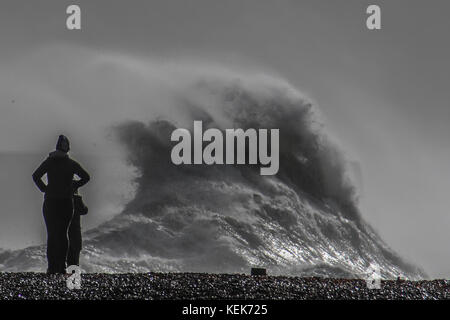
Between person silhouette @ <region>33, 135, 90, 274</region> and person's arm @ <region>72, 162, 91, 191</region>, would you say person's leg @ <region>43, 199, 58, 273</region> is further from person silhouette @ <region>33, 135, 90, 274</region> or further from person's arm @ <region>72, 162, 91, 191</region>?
person's arm @ <region>72, 162, 91, 191</region>

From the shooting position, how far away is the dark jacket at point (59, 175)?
1709cm

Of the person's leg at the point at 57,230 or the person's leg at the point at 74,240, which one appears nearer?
the person's leg at the point at 57,230

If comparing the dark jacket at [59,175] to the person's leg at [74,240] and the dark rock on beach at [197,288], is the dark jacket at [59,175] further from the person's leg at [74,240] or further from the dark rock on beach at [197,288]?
the dark rock on beach at [197,288]

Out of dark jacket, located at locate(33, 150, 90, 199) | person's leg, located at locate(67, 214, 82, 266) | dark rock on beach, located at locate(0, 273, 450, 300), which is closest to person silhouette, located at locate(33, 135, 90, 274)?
dark jacket, located at locate(33, 150, 90, 199)

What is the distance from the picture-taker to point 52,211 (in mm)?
17047

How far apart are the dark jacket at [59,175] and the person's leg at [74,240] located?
93cm

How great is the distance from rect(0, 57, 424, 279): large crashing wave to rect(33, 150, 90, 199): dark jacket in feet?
27.7

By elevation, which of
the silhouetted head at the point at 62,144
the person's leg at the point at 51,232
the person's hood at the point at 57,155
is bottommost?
the person's leg at the point at 51,232

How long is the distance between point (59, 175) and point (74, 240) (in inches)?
60.3

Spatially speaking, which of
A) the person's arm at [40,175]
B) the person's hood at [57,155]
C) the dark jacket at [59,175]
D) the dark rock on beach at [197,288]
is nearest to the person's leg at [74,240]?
the dark jacket at [59,175]

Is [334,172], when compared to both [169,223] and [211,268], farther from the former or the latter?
[211,268]

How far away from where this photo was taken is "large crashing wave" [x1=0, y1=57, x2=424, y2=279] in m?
28.1
